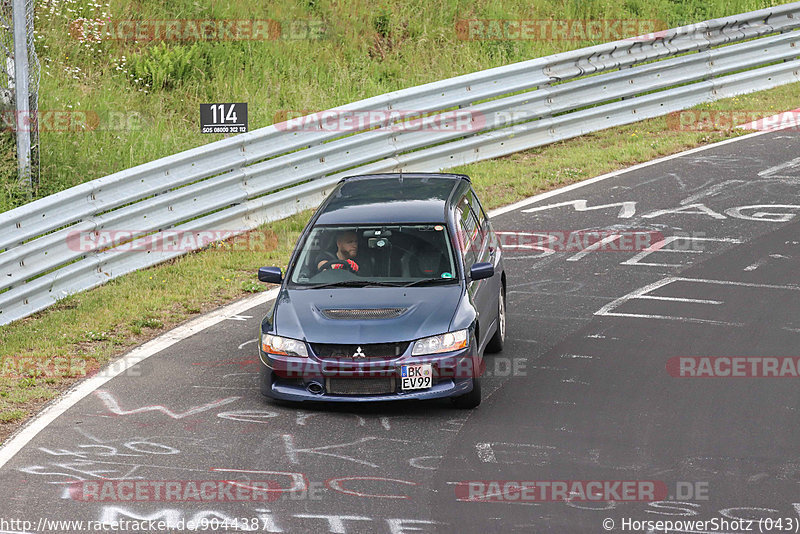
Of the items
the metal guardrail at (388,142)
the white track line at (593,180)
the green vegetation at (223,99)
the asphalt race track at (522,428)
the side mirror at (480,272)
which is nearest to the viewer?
the asphalt race track at (522,428)

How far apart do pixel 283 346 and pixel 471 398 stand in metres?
1.59

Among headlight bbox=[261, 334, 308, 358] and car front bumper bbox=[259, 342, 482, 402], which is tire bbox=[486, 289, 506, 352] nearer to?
car front bumper bbox=[259, 342, 482, 402]

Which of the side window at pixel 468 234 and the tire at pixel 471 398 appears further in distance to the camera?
the side window at pixel 468 234

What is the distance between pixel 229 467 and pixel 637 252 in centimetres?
698

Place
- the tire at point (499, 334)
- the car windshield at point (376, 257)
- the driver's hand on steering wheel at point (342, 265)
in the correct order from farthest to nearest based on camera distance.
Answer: the tire at point (499, 334) → the driver's hand on steering wheel at point (342, 265) → the car windshield at point (376, 257)

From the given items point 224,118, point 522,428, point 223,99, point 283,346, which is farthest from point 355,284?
point 223,99

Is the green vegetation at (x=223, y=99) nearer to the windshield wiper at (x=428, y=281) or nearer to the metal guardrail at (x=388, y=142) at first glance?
the metal guardrail at (x=388, y=142)

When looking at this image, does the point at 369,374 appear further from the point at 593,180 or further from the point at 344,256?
the point at 593,180

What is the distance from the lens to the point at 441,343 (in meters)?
9.02

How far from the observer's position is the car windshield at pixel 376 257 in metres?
9.80

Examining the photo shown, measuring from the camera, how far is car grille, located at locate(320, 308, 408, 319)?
916 centimetres

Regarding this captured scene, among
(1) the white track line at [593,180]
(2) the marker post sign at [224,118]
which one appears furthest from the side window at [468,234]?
(1) the white track line at [593,180]

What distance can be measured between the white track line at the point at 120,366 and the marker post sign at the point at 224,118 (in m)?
2.18

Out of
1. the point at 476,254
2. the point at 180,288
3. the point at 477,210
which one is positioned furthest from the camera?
the point at 180,288
